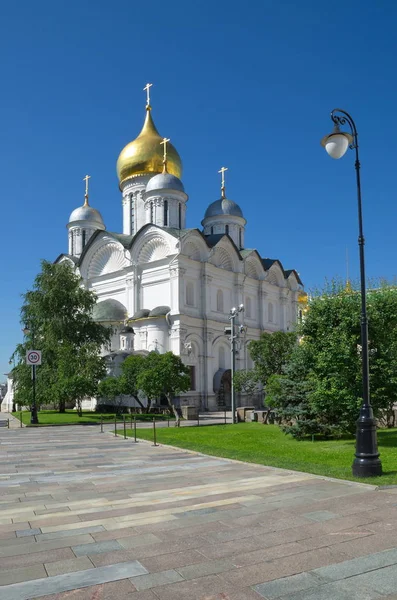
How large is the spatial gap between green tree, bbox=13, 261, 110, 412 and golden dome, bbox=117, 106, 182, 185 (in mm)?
17669

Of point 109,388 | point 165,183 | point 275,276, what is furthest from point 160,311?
point 275,276

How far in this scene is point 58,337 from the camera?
128ft

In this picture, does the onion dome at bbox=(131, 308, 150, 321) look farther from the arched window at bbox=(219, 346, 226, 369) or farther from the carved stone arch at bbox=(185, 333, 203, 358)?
the arched window at bbox=(219, 346, 226, 369)

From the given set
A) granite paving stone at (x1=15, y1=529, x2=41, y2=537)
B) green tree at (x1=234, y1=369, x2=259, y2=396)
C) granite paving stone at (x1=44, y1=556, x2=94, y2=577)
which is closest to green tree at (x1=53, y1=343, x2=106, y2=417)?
green tree at (x1=234, y1=369, x2=259, y2=396)

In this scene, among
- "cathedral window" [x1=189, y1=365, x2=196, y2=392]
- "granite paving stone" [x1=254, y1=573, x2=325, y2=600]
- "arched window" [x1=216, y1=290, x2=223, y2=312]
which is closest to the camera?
"granite paving stone" [x1=254, y1=573, x2=325, y2=600]

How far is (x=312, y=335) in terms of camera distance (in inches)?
708

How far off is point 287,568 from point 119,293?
152ft

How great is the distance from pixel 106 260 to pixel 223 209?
1460 cm

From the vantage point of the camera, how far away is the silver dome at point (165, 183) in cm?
5075

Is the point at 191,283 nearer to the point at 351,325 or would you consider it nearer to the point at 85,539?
the point at 351,325

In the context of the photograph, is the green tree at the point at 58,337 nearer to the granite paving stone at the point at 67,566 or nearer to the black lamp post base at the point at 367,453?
the black lamp post base at the point at 367,453

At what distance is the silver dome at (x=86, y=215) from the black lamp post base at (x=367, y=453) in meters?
52.3

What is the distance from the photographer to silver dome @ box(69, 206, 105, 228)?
59.4 metres

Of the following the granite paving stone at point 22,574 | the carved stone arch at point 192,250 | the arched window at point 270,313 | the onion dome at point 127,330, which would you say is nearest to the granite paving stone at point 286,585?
the granite paving stone at point 22,574
